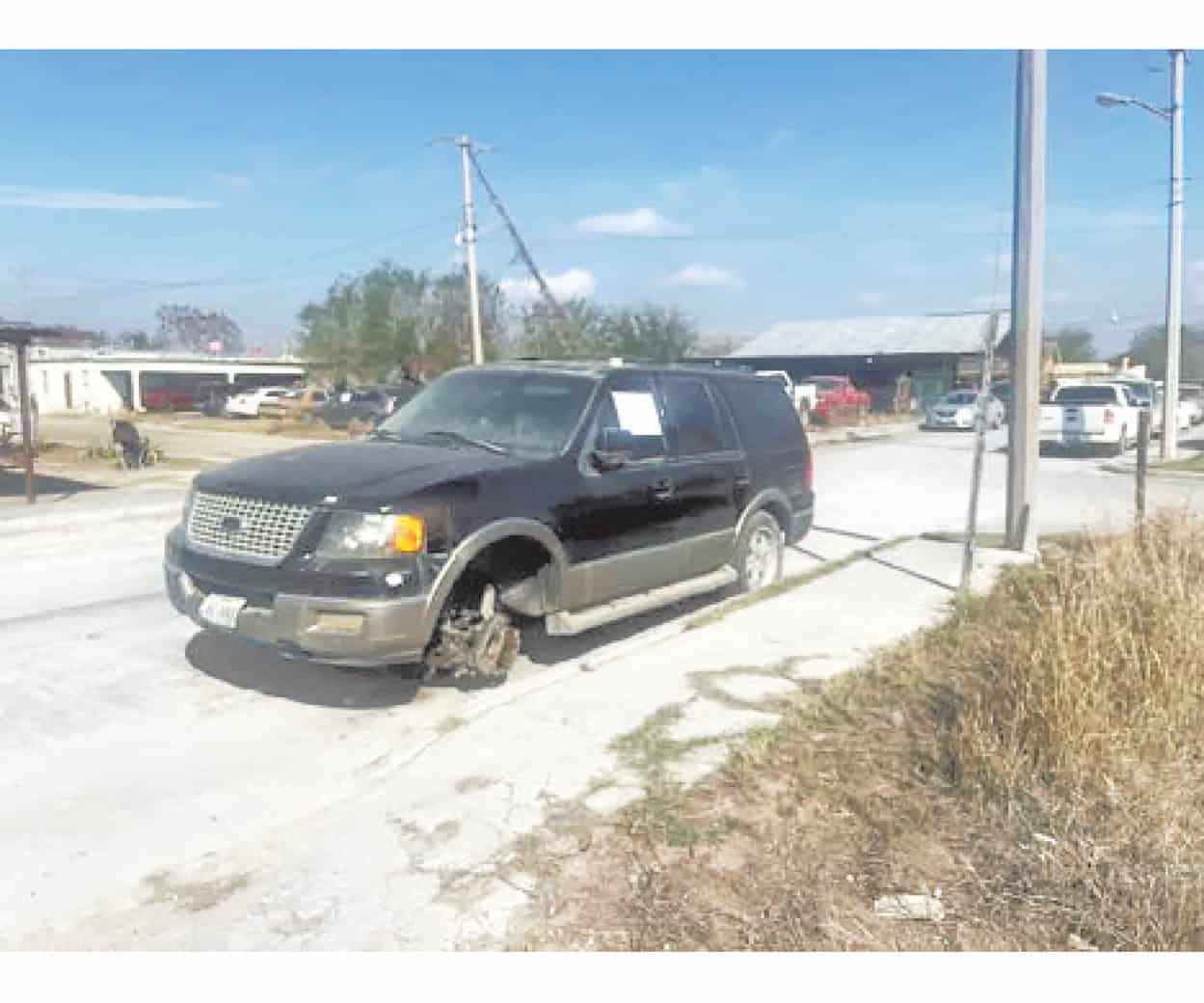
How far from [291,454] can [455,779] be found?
2250mm

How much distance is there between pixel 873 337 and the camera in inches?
1781

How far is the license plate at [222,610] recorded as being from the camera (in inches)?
176

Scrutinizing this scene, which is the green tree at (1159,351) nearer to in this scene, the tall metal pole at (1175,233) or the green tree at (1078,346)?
the green tree at (1078,346)

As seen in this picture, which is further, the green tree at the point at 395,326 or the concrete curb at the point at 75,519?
the green tree at the point at 395,326

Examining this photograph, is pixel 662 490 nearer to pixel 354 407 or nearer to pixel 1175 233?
pixel 1175 233

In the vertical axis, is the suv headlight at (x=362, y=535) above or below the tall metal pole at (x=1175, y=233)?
below

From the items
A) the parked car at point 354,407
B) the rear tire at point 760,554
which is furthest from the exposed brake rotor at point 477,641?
the parked car at point 354,407

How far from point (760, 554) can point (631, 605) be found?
1.84 m

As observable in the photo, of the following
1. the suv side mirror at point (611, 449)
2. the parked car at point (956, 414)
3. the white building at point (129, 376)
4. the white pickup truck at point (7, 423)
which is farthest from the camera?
the white building at point (129, 376)

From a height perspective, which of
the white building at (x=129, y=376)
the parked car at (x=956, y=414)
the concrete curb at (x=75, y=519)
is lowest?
the concrete curb at (x=75, y=519)

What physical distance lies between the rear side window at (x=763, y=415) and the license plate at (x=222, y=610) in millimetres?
3706

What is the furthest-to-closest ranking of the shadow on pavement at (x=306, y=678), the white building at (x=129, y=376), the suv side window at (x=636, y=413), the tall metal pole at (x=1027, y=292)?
the white building at (x=129, y=376) → the tall metal pole at (x=1027, y=292) → the suv side window at (x=636, y=413) → the shadow on pavement at (x=306, y=678)

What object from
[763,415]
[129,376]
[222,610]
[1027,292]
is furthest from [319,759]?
[129,376]
